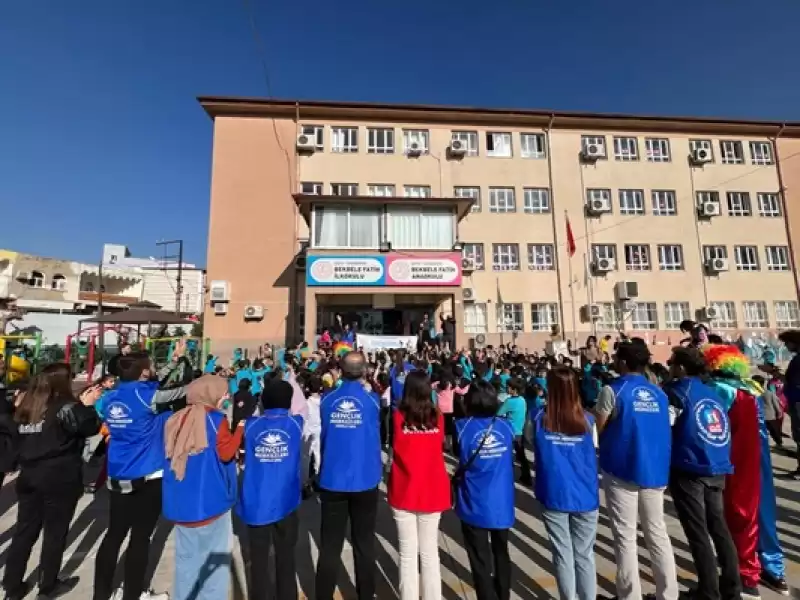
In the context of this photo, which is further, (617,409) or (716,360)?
(716,360)

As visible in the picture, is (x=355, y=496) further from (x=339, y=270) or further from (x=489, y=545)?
(x=339, y=270)

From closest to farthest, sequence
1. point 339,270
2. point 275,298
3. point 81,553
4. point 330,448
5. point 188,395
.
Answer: point 188,395 → point 330,448 → point 81,553 → point 339,270 → point 275,298

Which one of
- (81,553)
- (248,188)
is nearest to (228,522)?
(81,553)

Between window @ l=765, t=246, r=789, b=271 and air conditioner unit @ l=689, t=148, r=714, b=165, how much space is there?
231 inches

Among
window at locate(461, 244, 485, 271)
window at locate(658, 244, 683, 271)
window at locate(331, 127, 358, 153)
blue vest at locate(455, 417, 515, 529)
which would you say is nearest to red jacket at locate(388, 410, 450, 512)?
blue vest at locate(455, 417, 515, 529)

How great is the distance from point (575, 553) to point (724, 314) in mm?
23865

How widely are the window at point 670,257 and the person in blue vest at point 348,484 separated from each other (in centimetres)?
2296

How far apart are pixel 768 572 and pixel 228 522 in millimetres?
4341

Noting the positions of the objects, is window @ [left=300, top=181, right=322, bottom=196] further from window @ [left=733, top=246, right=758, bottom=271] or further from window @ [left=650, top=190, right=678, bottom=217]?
window @ [left=733, top=246, right=758, bottom=271]

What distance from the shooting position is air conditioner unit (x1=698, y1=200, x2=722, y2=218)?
21.0 metres

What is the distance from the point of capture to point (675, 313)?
2031 centimetres

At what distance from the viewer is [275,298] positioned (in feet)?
60.0

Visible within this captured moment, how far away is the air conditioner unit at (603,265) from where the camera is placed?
19.9 meters

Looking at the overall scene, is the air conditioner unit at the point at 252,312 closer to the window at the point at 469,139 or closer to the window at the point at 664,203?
the window at the point at 469,139
